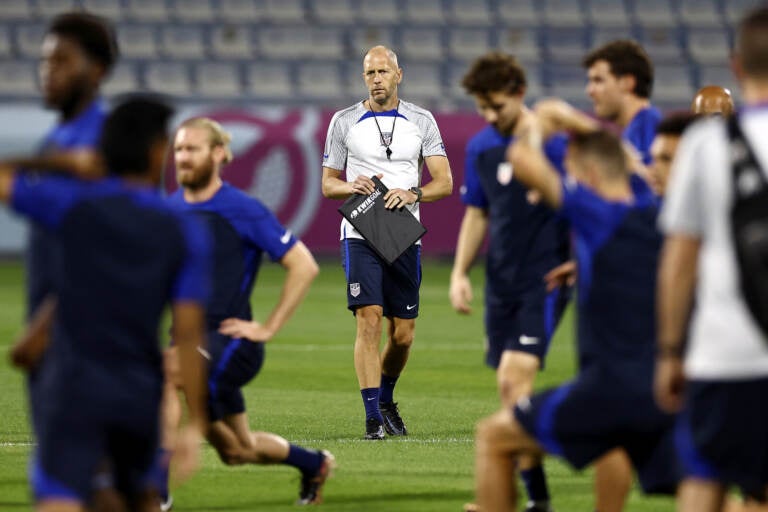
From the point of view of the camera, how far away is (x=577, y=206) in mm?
5145

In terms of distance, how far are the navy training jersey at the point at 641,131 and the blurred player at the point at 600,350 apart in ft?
5.59

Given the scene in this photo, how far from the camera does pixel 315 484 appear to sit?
23.3ft

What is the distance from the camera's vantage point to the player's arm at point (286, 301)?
20.9ft

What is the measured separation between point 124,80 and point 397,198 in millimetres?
17739

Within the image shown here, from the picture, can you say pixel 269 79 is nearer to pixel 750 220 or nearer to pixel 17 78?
pixel 17 78

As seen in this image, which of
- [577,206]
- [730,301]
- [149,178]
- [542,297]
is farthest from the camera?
[542,297]

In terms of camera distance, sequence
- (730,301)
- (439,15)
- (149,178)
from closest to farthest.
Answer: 1. (730,301)
2. (149,178)
3. (439,15)

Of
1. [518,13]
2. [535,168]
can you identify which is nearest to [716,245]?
[535,168]

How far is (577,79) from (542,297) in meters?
21.5

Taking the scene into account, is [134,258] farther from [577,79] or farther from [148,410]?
[577,79]

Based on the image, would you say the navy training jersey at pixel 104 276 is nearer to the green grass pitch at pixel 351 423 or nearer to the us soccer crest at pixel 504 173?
the green grass pitch at pixel 351 423

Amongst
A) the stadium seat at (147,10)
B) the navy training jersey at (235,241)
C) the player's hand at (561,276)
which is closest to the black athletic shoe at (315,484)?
the navy training jersey at (235,241)

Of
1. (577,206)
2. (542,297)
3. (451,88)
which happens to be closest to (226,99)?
(451,88)

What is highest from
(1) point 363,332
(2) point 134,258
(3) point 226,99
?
(3) point 226,99
